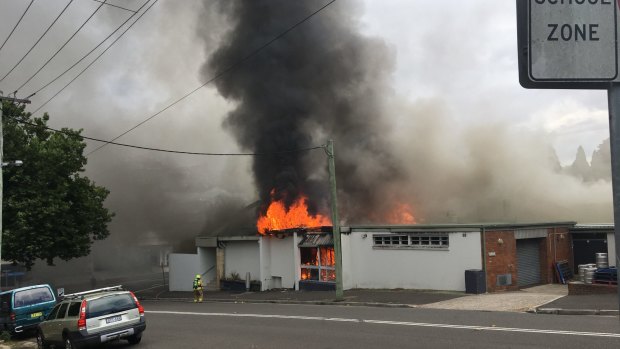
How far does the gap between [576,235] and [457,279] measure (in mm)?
7936

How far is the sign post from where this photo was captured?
2137 millimetres

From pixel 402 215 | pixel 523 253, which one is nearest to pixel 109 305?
pixel 523 253

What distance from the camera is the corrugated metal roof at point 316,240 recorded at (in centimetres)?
2624

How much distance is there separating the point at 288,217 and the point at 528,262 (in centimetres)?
1411

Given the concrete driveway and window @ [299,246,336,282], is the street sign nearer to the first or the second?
the concrete driveway

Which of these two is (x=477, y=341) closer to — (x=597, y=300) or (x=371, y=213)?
(x=597, y=300)

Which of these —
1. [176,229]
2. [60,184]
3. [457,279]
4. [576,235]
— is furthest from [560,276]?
[176,229]

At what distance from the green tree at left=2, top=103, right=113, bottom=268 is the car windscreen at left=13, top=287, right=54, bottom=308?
857cm

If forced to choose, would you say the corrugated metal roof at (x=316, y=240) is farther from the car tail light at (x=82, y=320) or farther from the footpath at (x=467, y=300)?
the car tail light at (x=82, y=320)

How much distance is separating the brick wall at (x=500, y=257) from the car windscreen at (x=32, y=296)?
15.7 meters

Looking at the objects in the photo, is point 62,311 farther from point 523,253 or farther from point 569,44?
point 523,253

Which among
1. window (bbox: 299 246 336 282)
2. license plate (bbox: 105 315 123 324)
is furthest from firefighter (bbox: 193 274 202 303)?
license plate (bbox: 105 315 123 324)

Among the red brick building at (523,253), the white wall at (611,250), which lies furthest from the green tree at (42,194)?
the white wall at (611,250)

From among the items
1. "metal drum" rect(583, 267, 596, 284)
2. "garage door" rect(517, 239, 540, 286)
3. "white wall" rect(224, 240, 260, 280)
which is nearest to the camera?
"metal drum" rect(583, 267, 596, 284)
